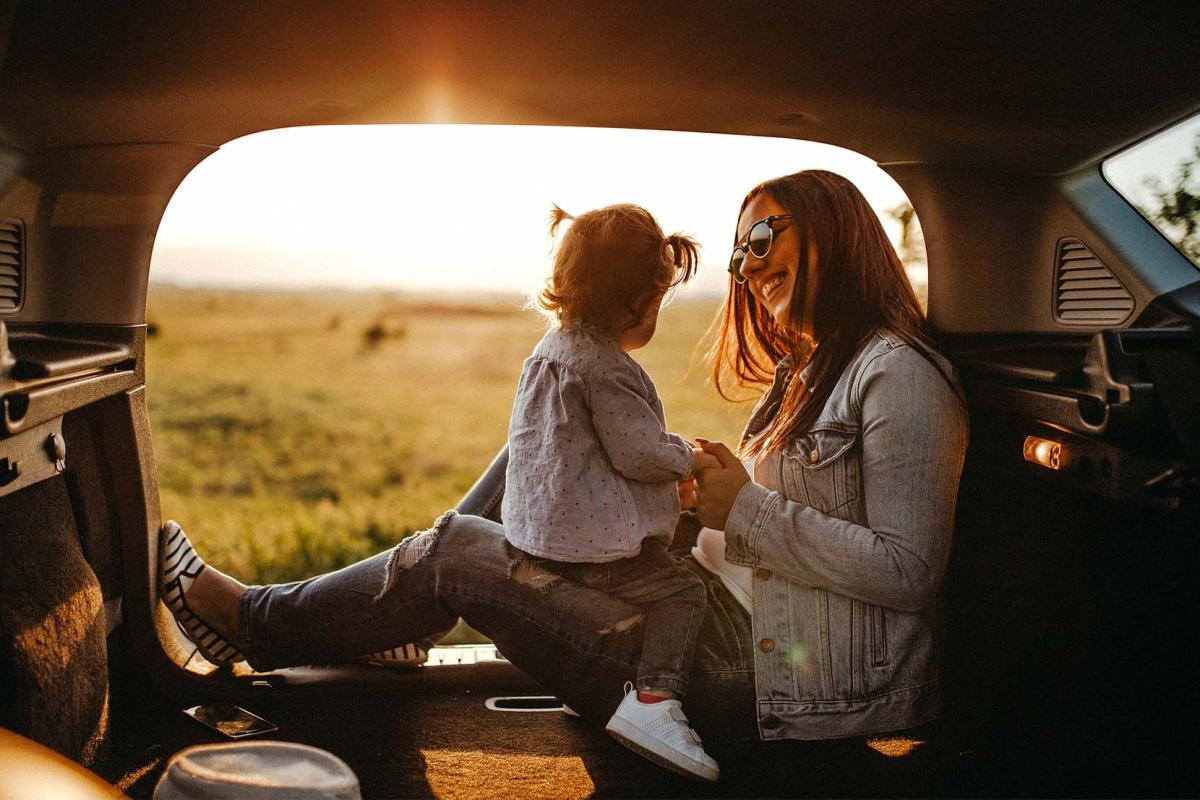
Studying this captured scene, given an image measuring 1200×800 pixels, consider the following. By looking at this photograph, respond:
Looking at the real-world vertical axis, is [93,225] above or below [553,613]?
above

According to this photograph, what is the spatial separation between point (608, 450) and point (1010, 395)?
3.11ft

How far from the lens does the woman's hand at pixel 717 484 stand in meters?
2.01

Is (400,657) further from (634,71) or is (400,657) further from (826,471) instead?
(634,71)

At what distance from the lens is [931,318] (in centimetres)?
257

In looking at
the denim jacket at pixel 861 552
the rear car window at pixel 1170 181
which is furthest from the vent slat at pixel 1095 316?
the denim jacket at pixel 861 552

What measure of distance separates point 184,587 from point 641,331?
1430 millimetres

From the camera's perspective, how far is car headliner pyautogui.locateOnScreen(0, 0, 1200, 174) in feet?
5.53

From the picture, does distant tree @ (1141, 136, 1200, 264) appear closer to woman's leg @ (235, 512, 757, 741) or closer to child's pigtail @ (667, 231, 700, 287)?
child's pigtail @ (667, 231, 700, 287)

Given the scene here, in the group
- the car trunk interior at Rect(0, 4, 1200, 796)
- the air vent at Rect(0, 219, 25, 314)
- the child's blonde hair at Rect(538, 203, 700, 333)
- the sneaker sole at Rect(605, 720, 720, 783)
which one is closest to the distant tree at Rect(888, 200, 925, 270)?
the car trunk interior at Rect(0, 4, 1200, 796)

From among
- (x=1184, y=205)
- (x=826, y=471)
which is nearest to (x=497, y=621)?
(x=826, y=471)

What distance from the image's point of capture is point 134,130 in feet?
7.38

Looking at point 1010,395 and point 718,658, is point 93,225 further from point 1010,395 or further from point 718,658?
point 1010,395

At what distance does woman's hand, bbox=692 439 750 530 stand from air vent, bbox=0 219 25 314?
169cm

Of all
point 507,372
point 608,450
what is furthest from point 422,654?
point 507,372
